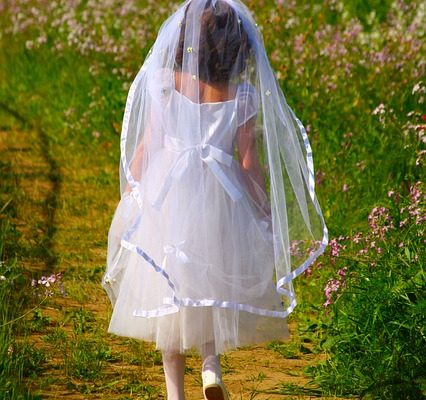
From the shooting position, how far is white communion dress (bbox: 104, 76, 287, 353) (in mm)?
3996

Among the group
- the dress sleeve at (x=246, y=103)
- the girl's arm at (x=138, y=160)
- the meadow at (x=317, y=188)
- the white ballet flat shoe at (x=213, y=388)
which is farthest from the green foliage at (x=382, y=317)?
the girl's arm at (x=138, y=160)

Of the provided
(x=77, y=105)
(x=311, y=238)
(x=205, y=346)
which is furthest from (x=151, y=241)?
(x=77, y=105)

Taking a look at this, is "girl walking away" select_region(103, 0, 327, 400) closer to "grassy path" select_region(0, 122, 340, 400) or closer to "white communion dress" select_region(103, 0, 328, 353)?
"white communion dress" select_region(103, 0, 328, 353)

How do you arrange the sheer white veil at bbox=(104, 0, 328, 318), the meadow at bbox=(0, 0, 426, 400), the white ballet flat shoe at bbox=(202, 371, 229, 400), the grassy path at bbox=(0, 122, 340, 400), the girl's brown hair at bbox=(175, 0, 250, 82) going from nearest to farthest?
1. the white ballet flat shoe at bbox=(202, 371, 229, 400)
2. the sheer white veil at bbox=(104, 0, 328, 318)
3. the girl's brown hair at bbox=(175, 0, 250, 82)
4. the meadow at bbox=(0, 0, 426, 400)
5. the grassy path at bbox=(0, 122, 340, 400)

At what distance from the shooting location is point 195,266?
157 inches

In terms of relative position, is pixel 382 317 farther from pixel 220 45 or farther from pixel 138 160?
pixel 220 45

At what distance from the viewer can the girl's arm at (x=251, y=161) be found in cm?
411

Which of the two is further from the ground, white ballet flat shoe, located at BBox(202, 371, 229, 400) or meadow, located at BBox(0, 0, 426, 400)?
meadow, located at BBox(0, 0, 426, 400)

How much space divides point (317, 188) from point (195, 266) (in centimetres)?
290

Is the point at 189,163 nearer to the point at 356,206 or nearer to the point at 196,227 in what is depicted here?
the point at 196,227

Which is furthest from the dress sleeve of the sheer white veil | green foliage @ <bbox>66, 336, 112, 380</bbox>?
green foliage @ <bbox>66, 336, 112, 380</bbox>

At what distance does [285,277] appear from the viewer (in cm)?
414

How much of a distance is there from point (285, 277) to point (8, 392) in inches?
45.0

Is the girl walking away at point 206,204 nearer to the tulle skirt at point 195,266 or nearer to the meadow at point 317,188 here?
the tulle skirt at point 195,266
